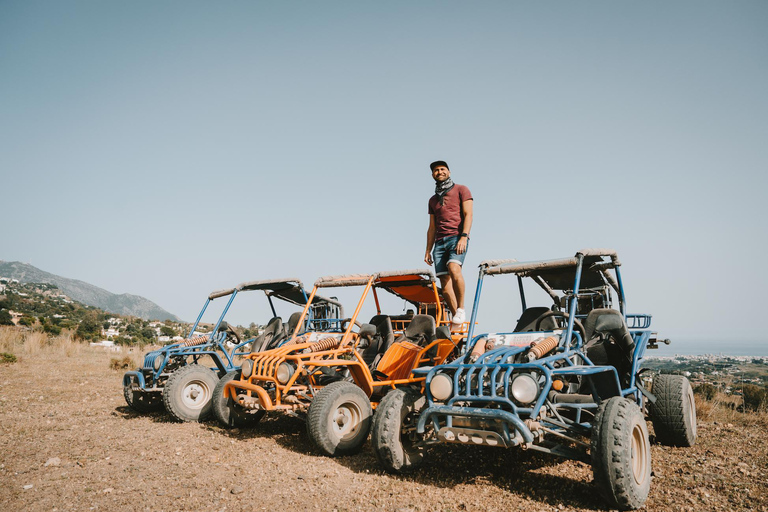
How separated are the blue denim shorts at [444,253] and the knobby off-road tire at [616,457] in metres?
3.47

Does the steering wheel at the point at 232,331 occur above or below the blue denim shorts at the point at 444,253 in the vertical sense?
below

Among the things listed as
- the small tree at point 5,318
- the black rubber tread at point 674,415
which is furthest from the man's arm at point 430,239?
the small tree at point 5,318

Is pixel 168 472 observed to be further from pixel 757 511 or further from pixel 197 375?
pixel 757 511

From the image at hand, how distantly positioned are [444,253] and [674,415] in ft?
11.7

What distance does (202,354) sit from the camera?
905cm

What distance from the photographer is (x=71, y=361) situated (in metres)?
16.2

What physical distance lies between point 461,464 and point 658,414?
2.73 metres

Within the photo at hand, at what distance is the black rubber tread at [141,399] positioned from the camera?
863 cm

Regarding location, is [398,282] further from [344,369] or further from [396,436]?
[396,436]

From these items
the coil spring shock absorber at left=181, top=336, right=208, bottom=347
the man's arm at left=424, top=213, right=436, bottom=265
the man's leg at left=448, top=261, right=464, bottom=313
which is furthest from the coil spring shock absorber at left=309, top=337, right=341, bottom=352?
the coil spring shock absorber at left=181, top=336, right=208, bottom=347

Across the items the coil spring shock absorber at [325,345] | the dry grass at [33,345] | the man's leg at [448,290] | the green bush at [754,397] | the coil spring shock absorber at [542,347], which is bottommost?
the dry grass at [33,345]

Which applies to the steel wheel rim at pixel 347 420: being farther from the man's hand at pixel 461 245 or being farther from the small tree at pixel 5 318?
the small tree at pixel 5 318

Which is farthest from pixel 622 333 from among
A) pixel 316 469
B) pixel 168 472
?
pixel 168 472

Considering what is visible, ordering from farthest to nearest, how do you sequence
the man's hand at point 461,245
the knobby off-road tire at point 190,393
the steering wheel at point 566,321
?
the knobby off-road tire at point 190,393 < the man's hand at point 461,245 < the steering wheel at point 566,321
